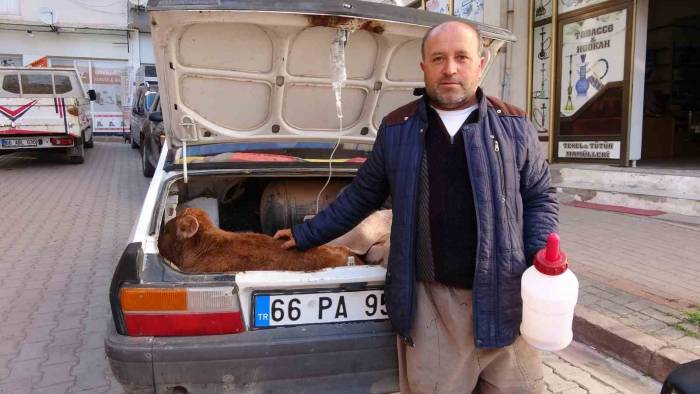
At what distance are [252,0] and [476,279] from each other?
1.60 m

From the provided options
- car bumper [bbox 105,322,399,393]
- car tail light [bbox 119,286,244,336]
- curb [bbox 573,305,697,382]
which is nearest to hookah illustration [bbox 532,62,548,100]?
curb [bbox 573,305,697,382]

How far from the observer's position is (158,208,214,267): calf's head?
2.48 m

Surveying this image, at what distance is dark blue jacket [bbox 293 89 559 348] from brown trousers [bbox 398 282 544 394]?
6 centimetres

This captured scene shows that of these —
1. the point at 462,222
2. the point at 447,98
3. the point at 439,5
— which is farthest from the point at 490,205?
the point at 439,5

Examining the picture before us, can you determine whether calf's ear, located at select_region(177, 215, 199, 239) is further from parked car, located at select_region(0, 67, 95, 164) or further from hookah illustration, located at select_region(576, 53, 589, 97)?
parked car, located at select_region(0, 67, 95, 164)

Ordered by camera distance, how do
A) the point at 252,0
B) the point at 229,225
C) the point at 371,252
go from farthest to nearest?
A: the point at 229,225
the point at 371,252
the point at 252,0

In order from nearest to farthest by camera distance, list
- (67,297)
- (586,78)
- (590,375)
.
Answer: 1. (590,375)
2. (67,297)
3. (586,78)

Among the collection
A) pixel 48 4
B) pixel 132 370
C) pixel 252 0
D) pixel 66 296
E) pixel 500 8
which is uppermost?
pixel 48 4

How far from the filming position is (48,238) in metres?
6.18

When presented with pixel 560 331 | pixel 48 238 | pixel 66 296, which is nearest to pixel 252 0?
pixel 560 331

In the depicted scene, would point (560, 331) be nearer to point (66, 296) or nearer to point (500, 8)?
point (66, 296)

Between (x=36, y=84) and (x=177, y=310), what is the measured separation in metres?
12.4

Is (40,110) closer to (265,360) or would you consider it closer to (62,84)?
(62,84)

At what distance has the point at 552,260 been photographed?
64.0 inches
